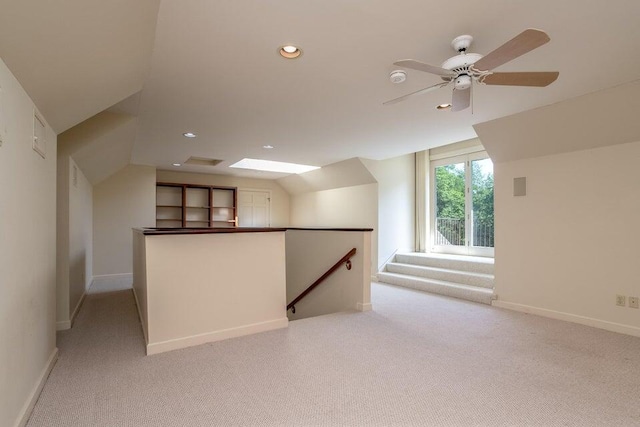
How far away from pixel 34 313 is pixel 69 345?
1.16m

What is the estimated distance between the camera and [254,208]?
878 centimetres

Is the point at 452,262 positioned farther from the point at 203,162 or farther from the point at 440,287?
the point at 203,162

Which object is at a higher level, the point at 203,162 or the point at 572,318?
the point at 203,162

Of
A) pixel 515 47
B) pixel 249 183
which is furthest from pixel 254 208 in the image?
pixel 515 47

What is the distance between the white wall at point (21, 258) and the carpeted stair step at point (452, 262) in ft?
17.8

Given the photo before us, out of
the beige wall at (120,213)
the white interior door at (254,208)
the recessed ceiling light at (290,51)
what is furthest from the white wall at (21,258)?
the white interior door at (254,208)

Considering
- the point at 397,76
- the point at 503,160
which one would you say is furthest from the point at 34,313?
the point at 503,160

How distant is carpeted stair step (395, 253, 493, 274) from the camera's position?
5311mm

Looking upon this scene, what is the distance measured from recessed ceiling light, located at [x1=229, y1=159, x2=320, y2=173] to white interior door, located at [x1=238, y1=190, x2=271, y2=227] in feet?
4.46

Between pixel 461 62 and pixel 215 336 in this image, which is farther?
pixel 215 336

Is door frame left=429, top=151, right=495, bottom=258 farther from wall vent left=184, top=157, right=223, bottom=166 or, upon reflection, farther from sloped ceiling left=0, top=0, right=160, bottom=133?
sloped ceiling left=0, top=0, right=160, bottom=133

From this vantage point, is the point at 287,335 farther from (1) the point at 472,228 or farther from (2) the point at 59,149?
(1) the point at 472,228

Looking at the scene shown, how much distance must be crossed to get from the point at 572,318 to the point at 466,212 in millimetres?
2678

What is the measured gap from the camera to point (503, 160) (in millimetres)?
4426
